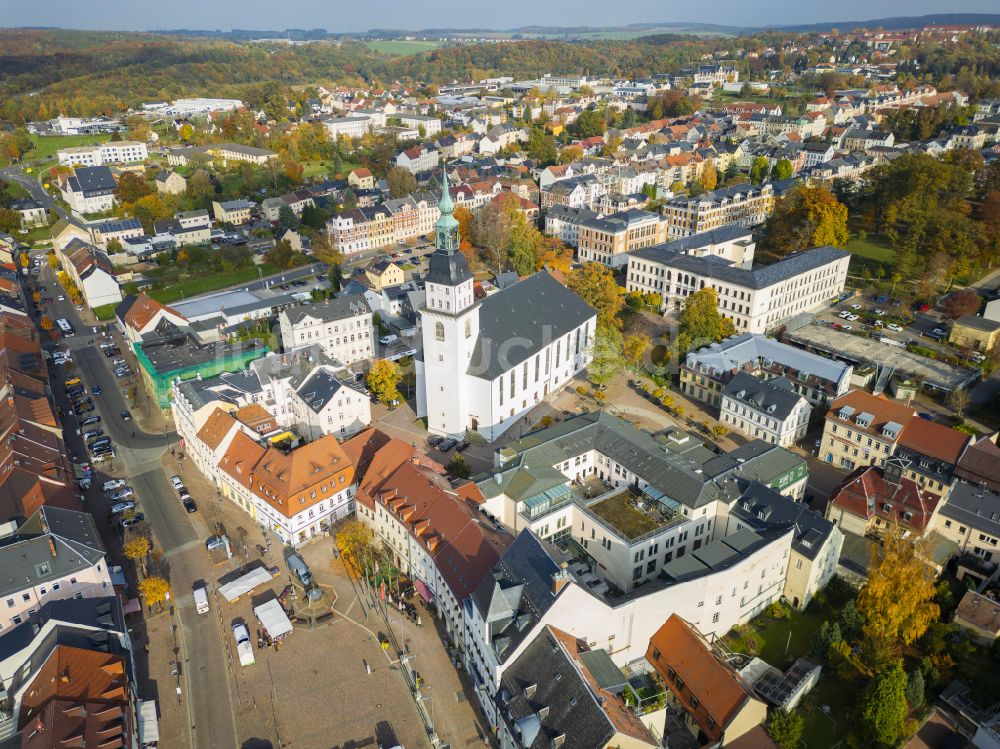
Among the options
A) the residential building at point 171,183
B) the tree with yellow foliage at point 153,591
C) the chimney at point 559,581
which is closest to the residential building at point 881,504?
the chimney at point 559,581

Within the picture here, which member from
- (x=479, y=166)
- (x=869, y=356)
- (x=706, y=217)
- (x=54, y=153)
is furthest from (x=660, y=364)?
(x=54, y=153)

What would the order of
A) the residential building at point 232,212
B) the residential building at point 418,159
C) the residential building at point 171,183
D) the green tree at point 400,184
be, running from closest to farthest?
the residential building at point 232,212 → the green tree at point 400,184 → the residential building at point 171,183 → the residential building at point 418,159

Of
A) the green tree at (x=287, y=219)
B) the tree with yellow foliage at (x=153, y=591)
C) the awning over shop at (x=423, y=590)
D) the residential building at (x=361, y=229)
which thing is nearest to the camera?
the tree with yellow foliage at (x=153, y=591)

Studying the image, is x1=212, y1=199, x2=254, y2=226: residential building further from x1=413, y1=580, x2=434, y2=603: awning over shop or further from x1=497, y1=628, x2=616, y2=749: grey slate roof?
x1=497, y1=628, x2=616, y2=749: grey slate roof

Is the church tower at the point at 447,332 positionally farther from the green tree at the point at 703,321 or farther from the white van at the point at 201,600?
the green tree at the point at 703,321

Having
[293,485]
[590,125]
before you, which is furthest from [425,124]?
[293,485]

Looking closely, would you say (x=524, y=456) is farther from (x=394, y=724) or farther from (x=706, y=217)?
(x=706, y=217)
